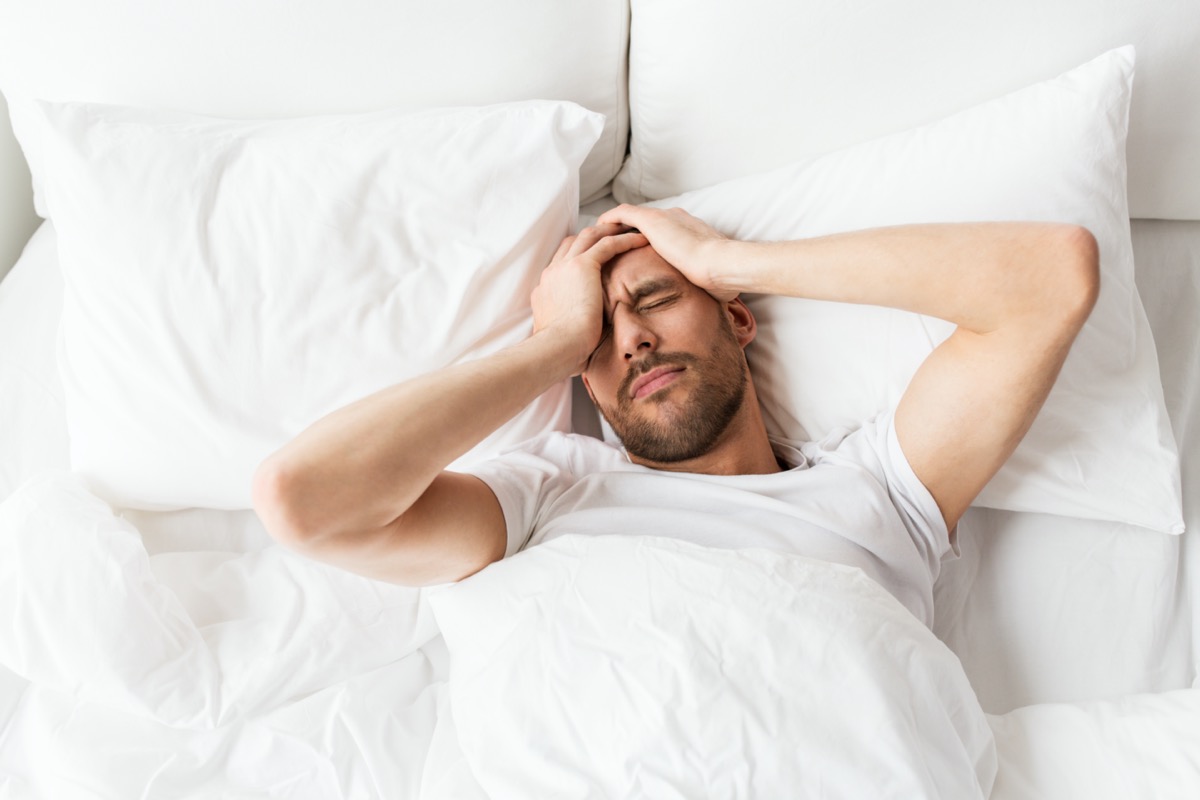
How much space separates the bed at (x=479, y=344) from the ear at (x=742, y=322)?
0.04 meters

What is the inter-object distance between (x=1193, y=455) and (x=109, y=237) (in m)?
1.57

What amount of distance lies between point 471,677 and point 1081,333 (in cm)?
90

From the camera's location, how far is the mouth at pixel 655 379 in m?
1.19

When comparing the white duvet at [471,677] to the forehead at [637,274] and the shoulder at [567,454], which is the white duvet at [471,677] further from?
the forehead at [637,274]

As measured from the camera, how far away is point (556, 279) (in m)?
1.26

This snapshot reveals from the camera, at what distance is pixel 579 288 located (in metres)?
1.22

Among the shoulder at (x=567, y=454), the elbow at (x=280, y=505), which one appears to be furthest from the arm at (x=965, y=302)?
the elbow at (x=280, y=505)

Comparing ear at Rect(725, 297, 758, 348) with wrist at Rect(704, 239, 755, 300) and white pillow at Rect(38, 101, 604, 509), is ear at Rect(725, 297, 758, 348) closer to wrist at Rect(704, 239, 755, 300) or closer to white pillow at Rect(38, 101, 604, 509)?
wrist at Rect(704, 239, 755, 300)

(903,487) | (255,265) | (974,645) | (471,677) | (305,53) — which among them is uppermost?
(305,53)

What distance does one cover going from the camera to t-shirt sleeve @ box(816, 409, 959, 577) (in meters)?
1.15

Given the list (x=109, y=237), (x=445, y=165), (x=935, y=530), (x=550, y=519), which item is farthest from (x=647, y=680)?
(x=109, y=237)

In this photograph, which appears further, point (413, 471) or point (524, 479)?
point (524, 479)

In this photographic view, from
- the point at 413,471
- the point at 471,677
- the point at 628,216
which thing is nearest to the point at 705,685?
the point at 471,677

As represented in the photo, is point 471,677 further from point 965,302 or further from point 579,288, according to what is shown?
point 965,302
